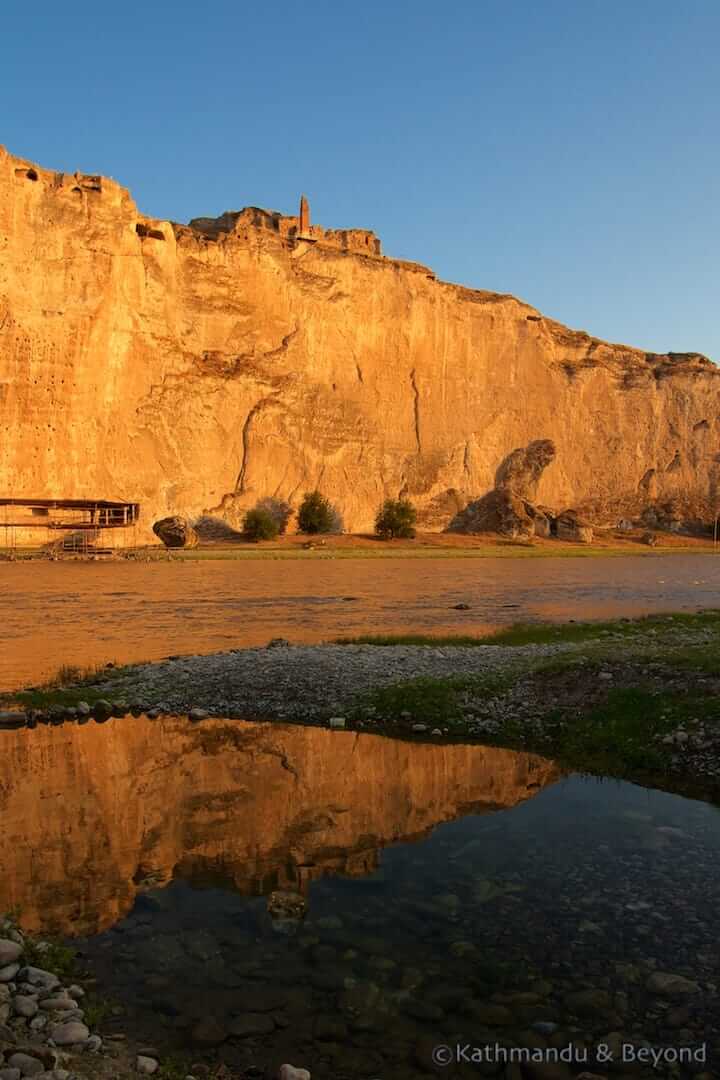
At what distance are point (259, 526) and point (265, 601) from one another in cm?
3399

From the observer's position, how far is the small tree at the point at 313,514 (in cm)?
6469

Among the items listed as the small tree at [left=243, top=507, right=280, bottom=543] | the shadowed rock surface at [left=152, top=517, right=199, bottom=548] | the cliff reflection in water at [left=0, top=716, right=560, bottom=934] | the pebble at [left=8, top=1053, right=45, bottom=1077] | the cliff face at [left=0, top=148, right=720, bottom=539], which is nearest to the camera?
the pebble at [left=8, top=1053, right=45, bottom=1077]

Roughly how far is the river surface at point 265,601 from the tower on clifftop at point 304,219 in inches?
1514

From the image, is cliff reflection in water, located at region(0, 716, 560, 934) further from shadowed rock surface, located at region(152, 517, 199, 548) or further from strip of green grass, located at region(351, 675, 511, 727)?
shadowed rock surface, located at region(152, 517, 199, 548)

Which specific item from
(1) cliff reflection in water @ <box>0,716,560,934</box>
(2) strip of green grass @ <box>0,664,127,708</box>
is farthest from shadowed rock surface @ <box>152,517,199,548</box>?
(1) cliff reflection in water @ <box>0,716,560,934</box>

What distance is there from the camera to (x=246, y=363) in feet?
218

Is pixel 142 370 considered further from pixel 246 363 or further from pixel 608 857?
pixel 608 857

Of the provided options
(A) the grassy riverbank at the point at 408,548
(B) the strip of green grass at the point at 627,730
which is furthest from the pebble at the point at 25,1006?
(A) the grassy riverbank at the point at 408,548

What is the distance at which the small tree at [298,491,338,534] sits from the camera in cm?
6469

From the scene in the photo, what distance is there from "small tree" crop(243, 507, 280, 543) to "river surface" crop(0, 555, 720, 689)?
14.9m

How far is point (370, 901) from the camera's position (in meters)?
5.68

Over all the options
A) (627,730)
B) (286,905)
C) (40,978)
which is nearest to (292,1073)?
(40,978)

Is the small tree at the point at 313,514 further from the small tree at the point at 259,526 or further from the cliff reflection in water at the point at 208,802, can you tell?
the cliff reflection in water at the point at 208,802

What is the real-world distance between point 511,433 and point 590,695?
74.6 meters
